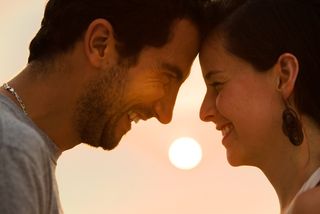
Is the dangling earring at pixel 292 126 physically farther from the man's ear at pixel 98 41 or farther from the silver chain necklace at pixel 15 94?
the silver chain necklace at pixel 15 94

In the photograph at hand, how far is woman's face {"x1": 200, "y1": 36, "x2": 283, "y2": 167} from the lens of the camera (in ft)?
7.27

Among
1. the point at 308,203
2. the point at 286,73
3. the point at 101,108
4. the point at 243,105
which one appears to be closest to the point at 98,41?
the point at 101,108

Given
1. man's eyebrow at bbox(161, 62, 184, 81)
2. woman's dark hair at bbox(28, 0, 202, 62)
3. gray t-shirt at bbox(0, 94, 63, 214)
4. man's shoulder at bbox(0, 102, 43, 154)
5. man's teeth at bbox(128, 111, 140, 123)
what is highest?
woman's dark hair at bbox(28, 0, 202, 62)

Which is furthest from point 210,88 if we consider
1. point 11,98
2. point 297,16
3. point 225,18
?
point 11,98

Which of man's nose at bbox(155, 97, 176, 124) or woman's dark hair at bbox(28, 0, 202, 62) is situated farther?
man's nose at bbox(155, 97, 176, 124)

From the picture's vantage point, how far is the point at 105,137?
8.56 ft

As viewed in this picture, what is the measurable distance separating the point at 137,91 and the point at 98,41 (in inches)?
11.9

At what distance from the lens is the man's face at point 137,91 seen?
2.47 metres

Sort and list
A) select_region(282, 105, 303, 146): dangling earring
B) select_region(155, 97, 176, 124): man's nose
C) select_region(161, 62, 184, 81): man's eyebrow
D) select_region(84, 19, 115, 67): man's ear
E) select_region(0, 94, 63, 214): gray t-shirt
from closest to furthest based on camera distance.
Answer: select_region(0, 94, 63, 214): gray t-shirt, select_region(282, 105, 303, 146): dangling earring, select_region(84, 19, 115, 67): man's ear, select_region(161, 62, 184, 81): man's eyebrow, select_region(155, 97, 176, 124): man's nose

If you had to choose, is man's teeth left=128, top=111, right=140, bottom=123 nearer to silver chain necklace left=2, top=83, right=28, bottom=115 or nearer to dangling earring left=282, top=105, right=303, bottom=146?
silver chain necklace left=2, top=83, right=28, bottom=115

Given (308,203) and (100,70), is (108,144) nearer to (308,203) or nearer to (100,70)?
(100,70)

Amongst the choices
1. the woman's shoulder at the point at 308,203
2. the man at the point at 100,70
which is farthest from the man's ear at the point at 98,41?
the woman's shoulder at the point at 308,203

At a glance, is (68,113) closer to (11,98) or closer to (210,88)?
(11,98)

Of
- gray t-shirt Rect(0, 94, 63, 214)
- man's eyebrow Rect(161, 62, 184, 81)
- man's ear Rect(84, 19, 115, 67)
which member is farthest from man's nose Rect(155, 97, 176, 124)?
gray t-shirt Rect(0, 94, 63, 214)
